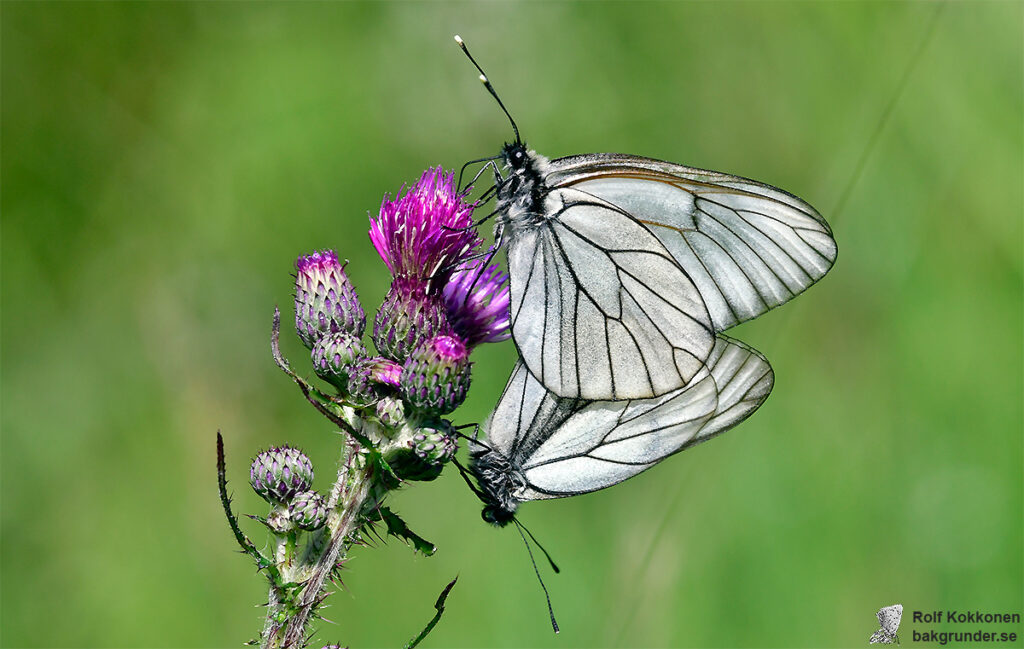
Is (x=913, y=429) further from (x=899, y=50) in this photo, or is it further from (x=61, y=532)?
(x=61, y=532)

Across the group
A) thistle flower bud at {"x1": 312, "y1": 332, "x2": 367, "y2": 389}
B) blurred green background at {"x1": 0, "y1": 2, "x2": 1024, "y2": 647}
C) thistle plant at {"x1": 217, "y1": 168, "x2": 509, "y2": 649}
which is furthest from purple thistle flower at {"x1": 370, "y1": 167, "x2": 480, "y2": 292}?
blurred green background at {"x1": 0, "y1": 2, "x2": 1024, "y2": 647}

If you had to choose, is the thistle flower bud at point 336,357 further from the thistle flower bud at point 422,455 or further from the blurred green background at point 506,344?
the blurred green background at point 506,344

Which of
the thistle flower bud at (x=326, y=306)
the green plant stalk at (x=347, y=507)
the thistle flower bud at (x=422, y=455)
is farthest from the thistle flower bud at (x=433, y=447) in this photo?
the thistle flower bud at (x=326, y=306)

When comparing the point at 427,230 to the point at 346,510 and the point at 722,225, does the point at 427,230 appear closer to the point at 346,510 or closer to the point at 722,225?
the point at 346,510

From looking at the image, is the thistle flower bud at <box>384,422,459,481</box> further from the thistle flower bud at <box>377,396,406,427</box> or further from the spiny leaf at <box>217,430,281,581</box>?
the spiny leaf at <box>217,430,281,581</box>

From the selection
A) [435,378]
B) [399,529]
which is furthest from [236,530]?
[435,378]

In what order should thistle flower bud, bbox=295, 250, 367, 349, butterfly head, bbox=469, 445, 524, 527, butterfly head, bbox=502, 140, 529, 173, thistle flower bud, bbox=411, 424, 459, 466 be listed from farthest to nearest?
butterfly head, bbox=502, 140, 529, 173 < butterfly head, bbox=469, 445, 524, 527 < thistle flower bud, bbox=295, 250, 367, 349 < thistle flower bud, bbox=411, 424, 459, 466
